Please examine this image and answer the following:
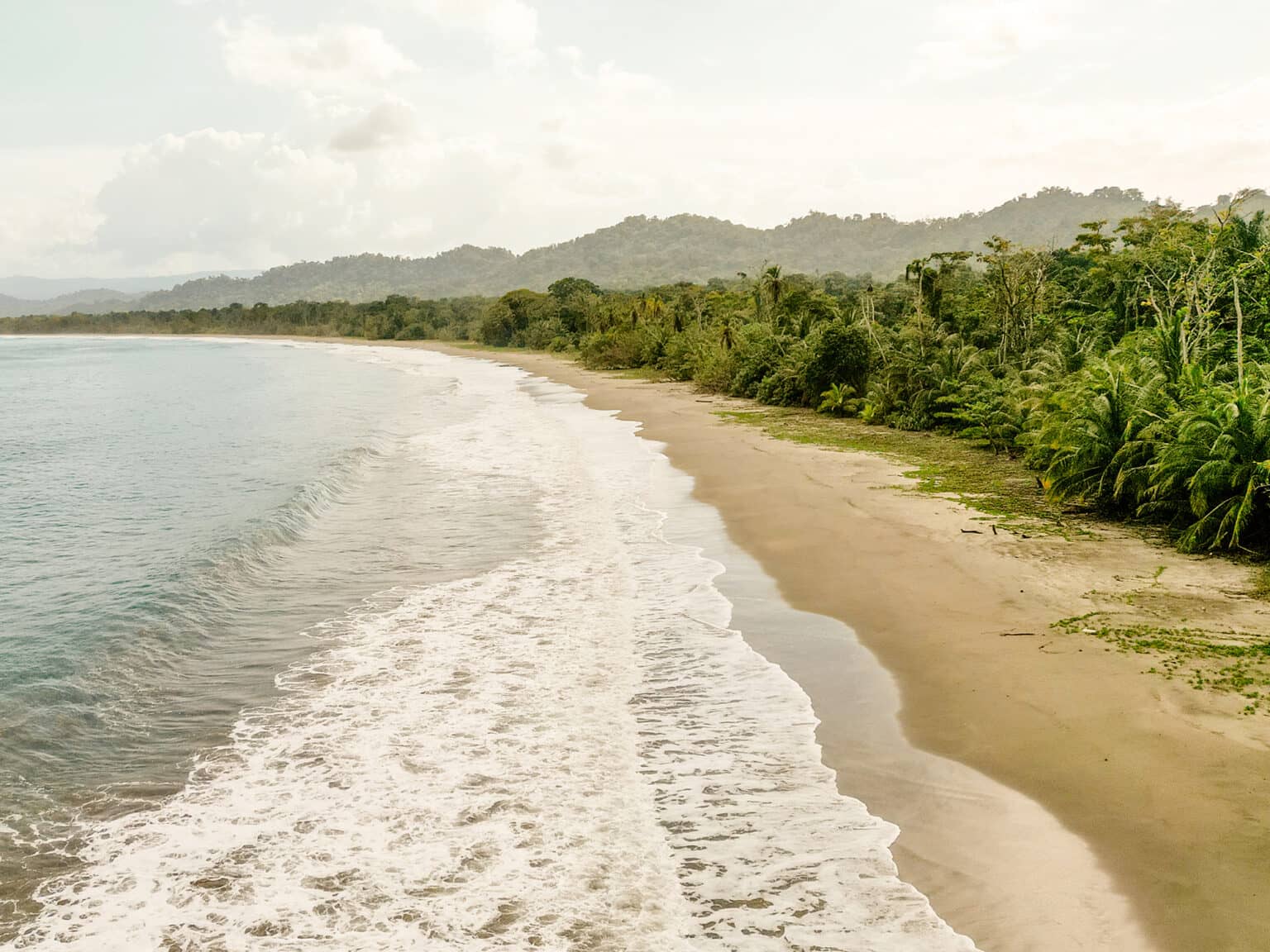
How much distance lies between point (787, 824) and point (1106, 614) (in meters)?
4.54

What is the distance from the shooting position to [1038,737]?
629 centimetres

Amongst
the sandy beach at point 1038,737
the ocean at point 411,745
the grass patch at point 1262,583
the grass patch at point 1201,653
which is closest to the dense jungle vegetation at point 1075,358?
the grass patch at point 1262,583

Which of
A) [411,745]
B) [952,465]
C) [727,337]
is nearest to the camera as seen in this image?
[411,745]

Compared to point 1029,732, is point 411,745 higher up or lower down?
lower down

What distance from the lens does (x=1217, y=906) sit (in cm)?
442

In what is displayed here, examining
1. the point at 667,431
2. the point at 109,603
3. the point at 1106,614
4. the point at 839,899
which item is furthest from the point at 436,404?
the point at 839,899

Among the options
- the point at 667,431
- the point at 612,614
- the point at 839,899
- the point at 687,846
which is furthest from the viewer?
the point at 667,431

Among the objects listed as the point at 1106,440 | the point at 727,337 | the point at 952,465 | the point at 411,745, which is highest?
the point at 727,337

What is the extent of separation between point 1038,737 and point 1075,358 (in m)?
14.2

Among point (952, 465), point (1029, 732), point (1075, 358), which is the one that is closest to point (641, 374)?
point (1075, 358)

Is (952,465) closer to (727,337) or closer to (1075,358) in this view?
(1075,358)

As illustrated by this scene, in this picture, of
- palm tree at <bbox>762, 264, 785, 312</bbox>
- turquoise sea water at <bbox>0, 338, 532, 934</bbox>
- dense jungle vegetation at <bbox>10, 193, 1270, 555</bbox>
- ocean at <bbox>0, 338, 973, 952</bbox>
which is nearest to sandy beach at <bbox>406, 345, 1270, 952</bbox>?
ocean at <bbox>0, 338, 973, 952</bbox>

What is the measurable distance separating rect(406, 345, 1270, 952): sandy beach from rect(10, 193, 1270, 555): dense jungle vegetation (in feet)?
3.44

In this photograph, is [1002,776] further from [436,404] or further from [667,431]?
[436,404]
